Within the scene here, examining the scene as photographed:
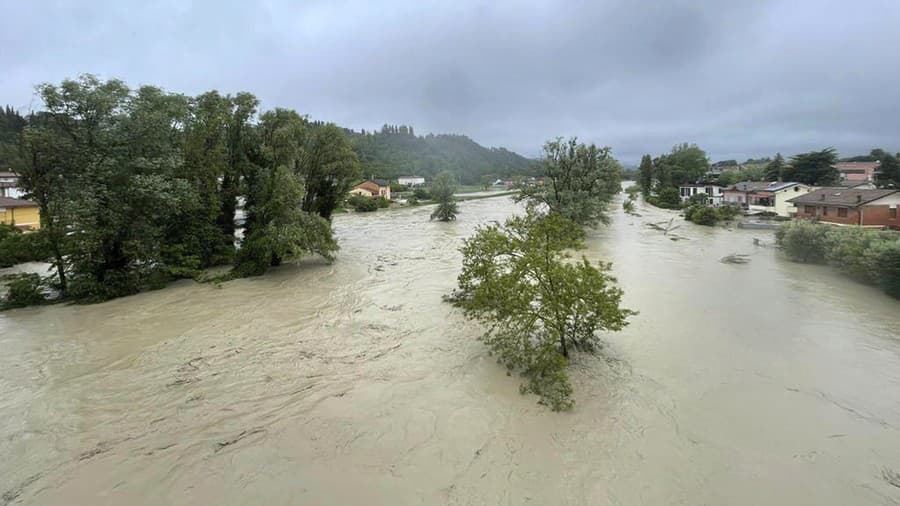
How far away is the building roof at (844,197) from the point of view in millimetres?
27406

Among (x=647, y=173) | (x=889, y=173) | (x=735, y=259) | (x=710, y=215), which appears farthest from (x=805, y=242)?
(x=647, y=173)

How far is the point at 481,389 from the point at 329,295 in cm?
867

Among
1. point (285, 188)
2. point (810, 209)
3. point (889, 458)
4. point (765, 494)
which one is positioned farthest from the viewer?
point (810, 209)

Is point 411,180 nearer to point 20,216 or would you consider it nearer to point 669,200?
point 669,200

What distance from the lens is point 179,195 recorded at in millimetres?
15352

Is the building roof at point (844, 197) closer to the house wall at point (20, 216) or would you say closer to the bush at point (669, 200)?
the bush at point (669, 200)

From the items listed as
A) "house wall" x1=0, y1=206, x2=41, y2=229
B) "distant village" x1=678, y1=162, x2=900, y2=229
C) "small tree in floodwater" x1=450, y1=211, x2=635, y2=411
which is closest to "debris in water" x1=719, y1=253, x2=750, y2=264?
"distant village" x1=678, y1=162, x2=900, y2=229

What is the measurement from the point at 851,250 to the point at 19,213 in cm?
4753

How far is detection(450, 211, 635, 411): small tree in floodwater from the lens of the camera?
7.88m

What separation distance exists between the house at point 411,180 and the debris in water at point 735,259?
7591cm

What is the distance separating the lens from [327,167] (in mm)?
21312

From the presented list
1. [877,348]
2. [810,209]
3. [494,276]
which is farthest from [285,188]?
[810,209]

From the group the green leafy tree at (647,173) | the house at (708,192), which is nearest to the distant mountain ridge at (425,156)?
the green leafy tree at (647,173)

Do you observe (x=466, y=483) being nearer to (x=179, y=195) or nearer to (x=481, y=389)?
(x=481, y=389)
